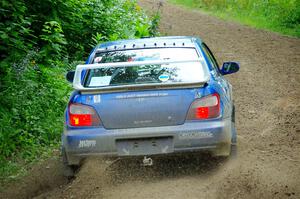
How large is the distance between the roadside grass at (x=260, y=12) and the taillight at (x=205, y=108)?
14.3 metres

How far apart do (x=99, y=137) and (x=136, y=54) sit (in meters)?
1.37

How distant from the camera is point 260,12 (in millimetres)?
23906

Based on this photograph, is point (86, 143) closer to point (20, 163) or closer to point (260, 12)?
point (20, 163)

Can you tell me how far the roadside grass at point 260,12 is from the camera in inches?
829

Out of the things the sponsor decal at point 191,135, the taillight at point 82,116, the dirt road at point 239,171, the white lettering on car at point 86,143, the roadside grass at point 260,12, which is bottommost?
the roadside grass at point 260,12

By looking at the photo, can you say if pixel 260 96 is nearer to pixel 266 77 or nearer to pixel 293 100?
pixel 293 100

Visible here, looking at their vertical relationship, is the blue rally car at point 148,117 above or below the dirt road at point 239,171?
above

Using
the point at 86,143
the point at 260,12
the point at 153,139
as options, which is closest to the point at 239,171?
the point at 153,139

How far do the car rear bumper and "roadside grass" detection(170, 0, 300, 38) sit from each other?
47.3 feet

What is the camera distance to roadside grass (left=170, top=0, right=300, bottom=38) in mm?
21062

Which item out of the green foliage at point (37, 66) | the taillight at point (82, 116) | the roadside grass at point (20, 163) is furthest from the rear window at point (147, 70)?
the green foliage at point (37, 66)

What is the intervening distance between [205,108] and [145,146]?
0.78 meters

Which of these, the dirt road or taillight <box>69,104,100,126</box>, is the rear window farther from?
the dirt road

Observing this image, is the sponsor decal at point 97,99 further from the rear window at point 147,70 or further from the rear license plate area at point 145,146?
the rear license plate area at point 145,146
